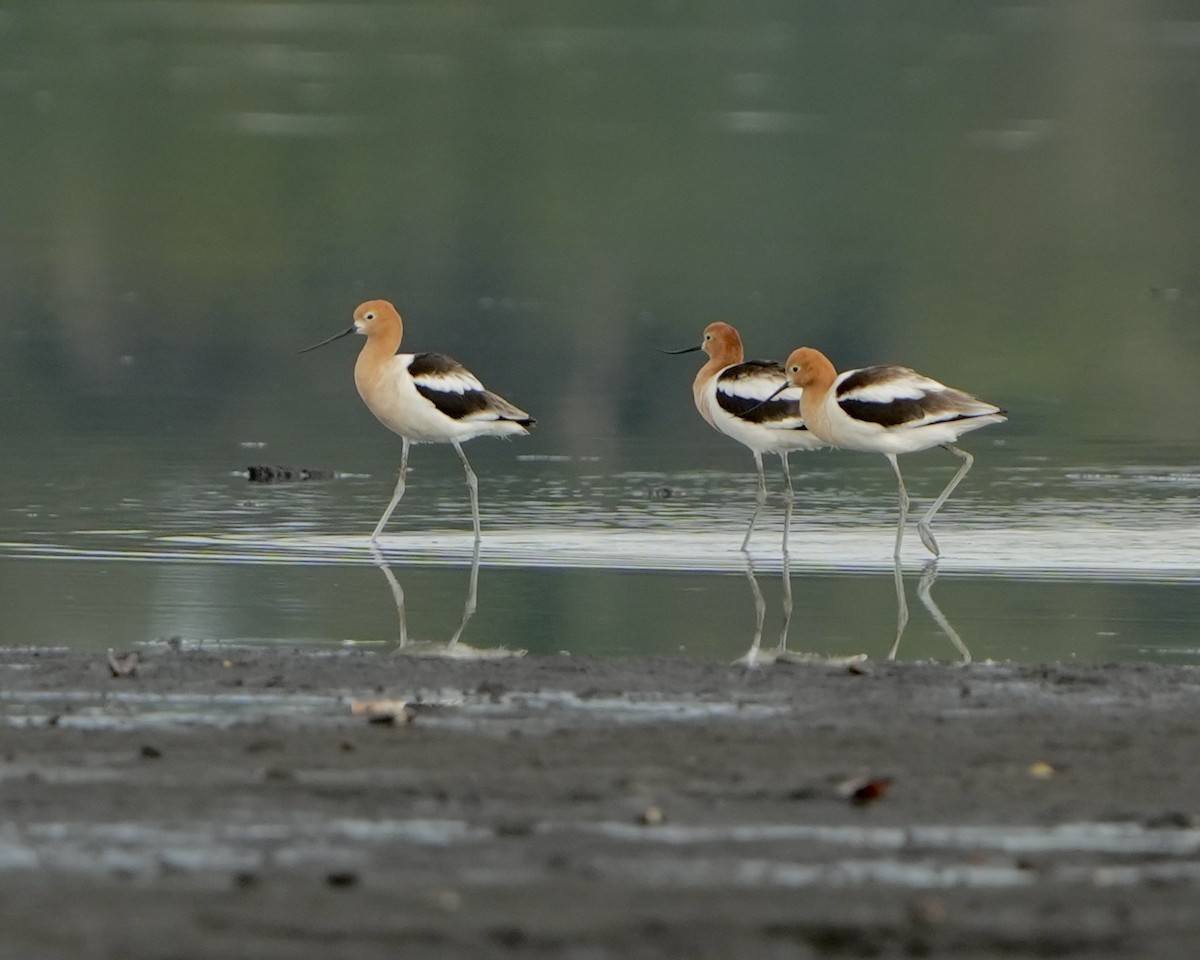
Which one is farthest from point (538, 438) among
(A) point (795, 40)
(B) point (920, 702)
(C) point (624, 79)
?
(A) point (795, 40)

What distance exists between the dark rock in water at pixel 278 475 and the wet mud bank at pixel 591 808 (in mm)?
6318

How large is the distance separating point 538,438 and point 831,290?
10931 millimetres

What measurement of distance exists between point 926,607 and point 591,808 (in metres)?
4.99

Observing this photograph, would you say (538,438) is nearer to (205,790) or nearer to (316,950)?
(205,790)

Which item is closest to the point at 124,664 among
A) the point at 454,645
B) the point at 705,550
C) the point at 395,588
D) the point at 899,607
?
the point at 454,645

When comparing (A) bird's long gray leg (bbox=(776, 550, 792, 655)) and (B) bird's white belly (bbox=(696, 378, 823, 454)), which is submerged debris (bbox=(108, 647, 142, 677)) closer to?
(A) bird's long gray leg (bbox=(776, 550, 792, 655))

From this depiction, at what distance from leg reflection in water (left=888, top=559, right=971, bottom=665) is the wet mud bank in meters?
1.01

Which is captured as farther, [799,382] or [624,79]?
[624,79]

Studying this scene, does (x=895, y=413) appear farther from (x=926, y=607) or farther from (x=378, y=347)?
(x=378, y=347)

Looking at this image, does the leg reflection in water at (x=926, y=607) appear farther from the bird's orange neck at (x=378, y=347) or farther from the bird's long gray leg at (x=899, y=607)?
the bird's orange neck at (x=378, y=347)

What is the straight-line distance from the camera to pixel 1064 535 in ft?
46.6

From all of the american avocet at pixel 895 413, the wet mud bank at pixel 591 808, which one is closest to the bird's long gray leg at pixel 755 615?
the wet mud bank at pixel 591 808

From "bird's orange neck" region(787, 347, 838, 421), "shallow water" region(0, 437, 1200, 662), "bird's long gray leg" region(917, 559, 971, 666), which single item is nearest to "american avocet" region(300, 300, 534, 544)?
"shallow water" region(0, 437, 1200, 662)

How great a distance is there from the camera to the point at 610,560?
13.3 meters
